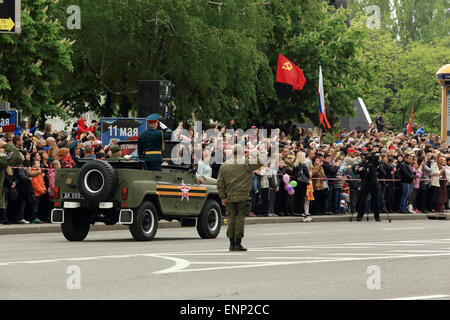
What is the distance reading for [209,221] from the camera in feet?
71.8

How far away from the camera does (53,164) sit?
81.7ft

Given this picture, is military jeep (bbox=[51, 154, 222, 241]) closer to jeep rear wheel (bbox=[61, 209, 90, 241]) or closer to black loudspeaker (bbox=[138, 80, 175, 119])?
jeep rear wheel (bbox=[61, 209, 90, 241])

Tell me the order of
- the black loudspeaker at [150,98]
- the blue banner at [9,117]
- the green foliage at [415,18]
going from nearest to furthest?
the blue banner at [9,117] < the black loudspeaker at [150,98] < the green foliage at [415,18]

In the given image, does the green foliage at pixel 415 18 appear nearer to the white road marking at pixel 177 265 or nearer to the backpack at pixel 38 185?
the backpack at pixel 38 185

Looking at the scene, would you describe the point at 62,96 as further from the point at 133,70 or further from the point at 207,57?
the point at 207,57

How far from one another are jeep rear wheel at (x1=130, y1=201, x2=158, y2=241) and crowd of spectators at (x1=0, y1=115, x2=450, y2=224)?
7.46 feet

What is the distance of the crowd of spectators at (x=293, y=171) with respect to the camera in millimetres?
24547

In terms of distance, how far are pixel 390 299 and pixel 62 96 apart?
32.2 m

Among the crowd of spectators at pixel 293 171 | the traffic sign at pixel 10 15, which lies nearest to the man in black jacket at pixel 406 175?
the crowd of spectators at pixel 293 171

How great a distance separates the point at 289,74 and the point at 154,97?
17608mm

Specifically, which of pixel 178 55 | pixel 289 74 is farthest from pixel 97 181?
pixel 289 74

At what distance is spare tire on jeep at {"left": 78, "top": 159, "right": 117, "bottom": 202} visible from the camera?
19.4 m

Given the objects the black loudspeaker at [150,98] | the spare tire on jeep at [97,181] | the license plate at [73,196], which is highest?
the black loudspeaker at [150,98]
